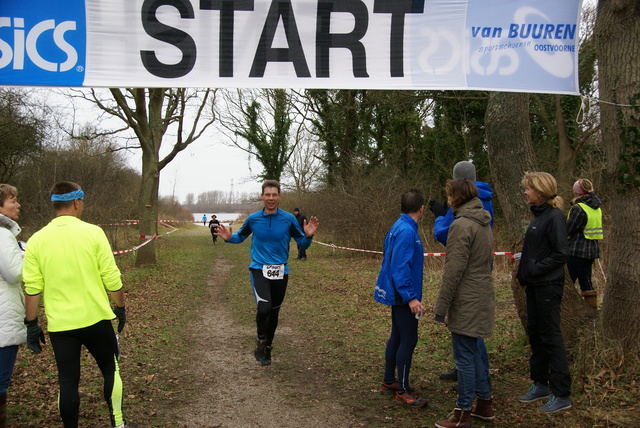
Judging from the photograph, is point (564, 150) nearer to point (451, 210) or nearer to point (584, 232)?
point (584, 232)

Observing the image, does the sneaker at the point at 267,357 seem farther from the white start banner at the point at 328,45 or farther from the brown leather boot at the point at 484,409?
the white start banner at the point at 328,45

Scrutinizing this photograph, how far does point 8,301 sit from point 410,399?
3408 mm

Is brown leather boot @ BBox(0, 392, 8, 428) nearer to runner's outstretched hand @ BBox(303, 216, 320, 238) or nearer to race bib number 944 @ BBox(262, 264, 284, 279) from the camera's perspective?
race bib number 944 @ BBox(262, 264, 284, 279)

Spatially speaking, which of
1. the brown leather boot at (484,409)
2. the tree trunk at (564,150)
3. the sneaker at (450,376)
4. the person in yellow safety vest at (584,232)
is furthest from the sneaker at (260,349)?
the tree trunk at (564,150)

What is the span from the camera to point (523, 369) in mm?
5484

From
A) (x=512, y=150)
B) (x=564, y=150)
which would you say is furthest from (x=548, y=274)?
(x=564, y=150)

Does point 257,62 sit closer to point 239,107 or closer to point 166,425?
point 166,425

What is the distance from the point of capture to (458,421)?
4.16m

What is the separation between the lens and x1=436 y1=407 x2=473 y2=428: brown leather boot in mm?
4137

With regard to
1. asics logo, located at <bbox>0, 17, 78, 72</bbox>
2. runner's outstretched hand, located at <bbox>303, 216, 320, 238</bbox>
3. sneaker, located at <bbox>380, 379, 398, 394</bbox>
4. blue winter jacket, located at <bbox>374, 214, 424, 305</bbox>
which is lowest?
sneaker, located at <bbox>380, 379, 398, 394</bbox>

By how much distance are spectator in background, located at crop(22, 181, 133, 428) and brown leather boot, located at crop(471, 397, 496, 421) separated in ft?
10.00

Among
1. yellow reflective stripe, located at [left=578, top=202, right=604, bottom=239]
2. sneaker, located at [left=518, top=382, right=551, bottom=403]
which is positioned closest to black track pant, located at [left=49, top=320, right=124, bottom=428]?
sneaker, located at [left=518, top=382, right=551, bottom=403]

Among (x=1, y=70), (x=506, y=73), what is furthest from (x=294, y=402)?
(x=1, y=70)

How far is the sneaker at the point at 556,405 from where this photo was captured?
14.2 feet
